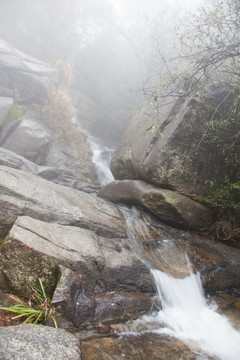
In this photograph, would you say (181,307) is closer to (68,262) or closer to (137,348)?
(137,348)

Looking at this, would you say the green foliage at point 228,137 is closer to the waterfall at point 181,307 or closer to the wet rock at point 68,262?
the waterfall at point 181,307

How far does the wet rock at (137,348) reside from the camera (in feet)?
8.95

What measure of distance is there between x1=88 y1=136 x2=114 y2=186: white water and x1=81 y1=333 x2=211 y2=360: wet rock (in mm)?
7917

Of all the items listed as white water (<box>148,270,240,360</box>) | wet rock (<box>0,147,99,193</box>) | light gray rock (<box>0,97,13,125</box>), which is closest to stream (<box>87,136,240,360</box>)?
white water (<box>148,270,240,360</box>)

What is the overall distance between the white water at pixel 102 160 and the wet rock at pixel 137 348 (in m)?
7.92

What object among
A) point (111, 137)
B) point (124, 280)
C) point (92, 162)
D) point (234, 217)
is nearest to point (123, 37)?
point (111, 137)

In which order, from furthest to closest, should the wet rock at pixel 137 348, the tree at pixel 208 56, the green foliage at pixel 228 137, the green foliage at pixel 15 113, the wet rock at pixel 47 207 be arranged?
the green foliage at pixel 15 113 < the green foliage at pixel 228 137 < the tree at pixel 208 56 < the wet rock at pixel 47 207 < the wet rock at pixel 137 348

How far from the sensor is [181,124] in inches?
233

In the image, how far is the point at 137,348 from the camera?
9.64ft

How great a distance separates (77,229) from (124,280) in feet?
4.07

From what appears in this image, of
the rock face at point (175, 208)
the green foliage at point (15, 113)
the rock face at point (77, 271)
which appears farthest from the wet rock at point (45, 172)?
the rock face at point (77, 271)

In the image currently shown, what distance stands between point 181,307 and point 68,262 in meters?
2.19

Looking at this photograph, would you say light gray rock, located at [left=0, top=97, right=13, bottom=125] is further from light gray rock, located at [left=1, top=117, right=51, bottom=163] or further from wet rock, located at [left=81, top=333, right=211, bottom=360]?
wet rock, located at [left=81, top=333, right=211, bottom=360]

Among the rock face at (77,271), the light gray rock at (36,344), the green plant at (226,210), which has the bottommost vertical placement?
the light gray rock at (36,344)
